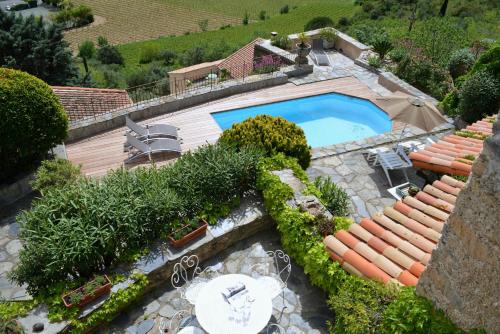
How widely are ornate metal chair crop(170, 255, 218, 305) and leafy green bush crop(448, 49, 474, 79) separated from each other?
43.9ft

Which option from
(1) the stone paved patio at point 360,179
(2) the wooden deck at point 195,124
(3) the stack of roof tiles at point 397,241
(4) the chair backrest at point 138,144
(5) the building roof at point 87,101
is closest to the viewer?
(3) the stack of roof tiles at point 397,241

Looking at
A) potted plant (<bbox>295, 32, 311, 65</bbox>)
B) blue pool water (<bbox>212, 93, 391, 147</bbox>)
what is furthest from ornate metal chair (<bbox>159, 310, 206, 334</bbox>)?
potted plant (<bbox>295, 32, 311, 65</bbox>)

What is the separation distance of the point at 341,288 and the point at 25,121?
26.7 feet

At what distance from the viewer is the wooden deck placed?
11969 millimetres

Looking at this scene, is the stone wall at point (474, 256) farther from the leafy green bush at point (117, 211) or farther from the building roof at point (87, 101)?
the building roof at point (87, 101)

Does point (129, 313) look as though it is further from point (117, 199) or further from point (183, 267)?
point (117, 199)

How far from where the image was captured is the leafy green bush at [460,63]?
1584 cm

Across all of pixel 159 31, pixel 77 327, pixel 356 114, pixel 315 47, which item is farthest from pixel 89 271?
pixel 159 31

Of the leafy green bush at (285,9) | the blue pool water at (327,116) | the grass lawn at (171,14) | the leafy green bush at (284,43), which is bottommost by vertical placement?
the grass lawn at (171,14)

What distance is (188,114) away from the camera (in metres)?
14.5

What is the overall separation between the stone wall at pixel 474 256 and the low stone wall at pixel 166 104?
11247 mm

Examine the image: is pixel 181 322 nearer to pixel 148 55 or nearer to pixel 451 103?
pixel 451 103

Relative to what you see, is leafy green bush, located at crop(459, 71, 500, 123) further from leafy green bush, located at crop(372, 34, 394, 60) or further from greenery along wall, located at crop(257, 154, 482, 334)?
greenery along wall, located at crop(257, 154, 482, 334)

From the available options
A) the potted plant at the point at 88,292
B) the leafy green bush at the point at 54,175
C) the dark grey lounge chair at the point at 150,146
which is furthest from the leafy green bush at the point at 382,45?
the potted plant at the point at 88,292
